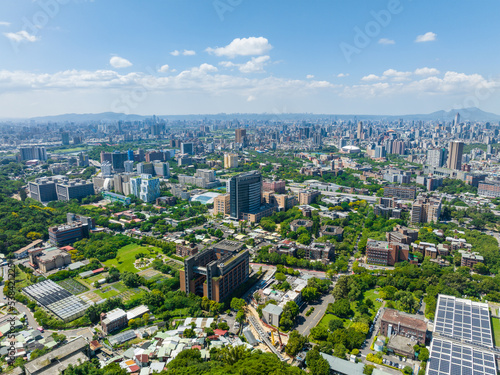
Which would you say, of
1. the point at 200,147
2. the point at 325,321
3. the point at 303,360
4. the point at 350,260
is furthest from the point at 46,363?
the point at 200,147

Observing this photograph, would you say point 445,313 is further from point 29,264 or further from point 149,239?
point 29,264

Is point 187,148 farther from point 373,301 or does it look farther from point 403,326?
point 403,326

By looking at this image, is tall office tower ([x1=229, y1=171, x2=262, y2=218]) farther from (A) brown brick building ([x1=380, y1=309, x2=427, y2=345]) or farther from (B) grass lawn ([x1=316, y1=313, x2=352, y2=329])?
(A) brown brick building ([x1=380, y1=309, x2=427, y2=345])

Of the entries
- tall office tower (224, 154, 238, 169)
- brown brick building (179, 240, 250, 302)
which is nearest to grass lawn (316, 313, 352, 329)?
brown brick building (179, 240, 250, 302)

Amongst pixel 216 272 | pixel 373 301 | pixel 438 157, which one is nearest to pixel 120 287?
pixel 216 272

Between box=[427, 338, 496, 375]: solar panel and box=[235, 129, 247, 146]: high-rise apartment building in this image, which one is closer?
box=[427, 338, 496, 375]: solar panel

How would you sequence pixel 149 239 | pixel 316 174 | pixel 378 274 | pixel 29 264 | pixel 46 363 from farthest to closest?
pixel 316 174, pixel 149 239, pixel 29 264, pixel 378 274, pixel 46 363
